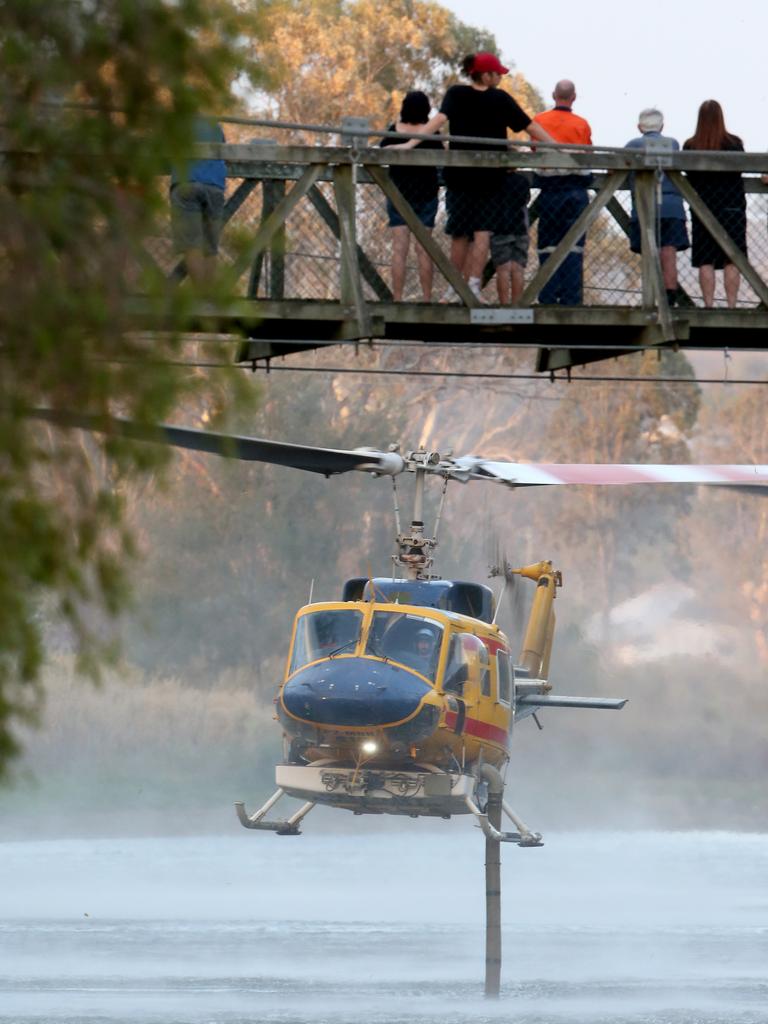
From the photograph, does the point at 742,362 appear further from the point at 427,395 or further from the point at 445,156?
the point at 445,156

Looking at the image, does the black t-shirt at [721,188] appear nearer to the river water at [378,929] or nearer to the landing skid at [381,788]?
the landing skid at [381,788]

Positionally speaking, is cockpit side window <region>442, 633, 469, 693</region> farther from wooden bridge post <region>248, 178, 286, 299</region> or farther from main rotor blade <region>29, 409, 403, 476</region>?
wooden bridge post <region>248, 178, 286, 299</region>

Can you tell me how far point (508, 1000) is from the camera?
29.4 metres

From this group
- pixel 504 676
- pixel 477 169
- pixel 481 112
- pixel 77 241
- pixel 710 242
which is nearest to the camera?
pixel 77 241

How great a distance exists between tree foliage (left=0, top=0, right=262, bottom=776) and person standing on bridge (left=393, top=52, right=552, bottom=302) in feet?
27.2

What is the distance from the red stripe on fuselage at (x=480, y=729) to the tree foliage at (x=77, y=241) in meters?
11.4

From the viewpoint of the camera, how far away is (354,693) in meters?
16.6

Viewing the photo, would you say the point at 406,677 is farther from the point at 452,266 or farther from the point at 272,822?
the point at 452,266

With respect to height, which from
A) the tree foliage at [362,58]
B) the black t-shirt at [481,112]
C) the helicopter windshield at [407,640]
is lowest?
the helicopter windshield at [407,640]

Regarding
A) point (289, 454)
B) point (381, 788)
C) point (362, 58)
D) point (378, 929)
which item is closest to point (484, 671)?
point (381, 788)

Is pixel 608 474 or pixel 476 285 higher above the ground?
pixel 476 285

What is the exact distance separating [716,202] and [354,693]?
4492mm

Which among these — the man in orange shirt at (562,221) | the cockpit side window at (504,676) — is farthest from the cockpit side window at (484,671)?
the man in orange shirt at (562,221)

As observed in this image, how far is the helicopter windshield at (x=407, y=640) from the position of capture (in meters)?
17.0
